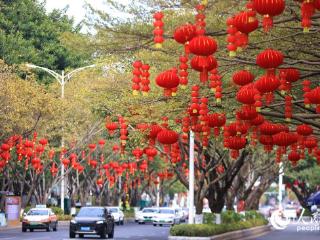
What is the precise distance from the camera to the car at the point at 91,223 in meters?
40.8

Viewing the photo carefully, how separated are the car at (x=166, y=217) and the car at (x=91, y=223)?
25.9m

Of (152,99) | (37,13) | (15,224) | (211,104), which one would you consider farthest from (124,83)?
(37,13)

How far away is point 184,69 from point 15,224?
132ft

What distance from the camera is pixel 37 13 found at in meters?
70.1

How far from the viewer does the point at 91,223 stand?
41.2 m

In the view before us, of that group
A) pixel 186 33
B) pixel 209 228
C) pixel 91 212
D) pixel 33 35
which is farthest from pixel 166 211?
pixel 186 33

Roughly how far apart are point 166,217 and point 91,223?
27854 millimetres

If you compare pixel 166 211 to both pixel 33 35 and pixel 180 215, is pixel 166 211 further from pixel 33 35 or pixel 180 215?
pixel 33 35

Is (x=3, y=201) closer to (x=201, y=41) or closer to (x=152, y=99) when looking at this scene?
(x=152, y=99)

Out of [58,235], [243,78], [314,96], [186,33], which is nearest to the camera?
[186,33]

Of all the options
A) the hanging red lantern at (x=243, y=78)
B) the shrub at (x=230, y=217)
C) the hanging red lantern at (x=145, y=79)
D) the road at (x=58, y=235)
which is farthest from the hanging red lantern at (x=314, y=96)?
the shrub at (x=230, y=217)

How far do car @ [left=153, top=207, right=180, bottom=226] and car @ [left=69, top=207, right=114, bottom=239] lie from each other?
2591 cm

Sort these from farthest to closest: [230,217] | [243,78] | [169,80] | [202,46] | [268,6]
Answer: [230,217]
[243,78]
[169,80]
[202,46]
[268,6]

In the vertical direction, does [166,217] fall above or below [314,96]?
below
